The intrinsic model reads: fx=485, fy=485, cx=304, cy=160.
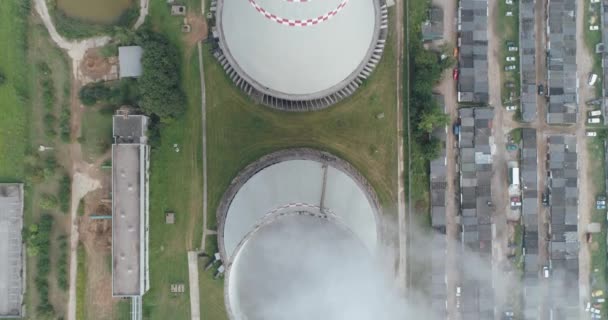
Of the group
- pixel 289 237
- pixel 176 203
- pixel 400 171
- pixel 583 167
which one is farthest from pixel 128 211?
pixel 583 167

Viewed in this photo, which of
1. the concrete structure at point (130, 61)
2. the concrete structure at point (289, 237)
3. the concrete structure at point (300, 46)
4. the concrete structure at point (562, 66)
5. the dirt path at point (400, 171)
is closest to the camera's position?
the concrete structure at point (289, 237)

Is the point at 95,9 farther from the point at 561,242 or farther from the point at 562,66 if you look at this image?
the point at 561,242

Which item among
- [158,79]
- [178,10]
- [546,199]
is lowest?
[546,199]

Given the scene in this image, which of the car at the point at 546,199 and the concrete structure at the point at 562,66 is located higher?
the concrete structure at the point at 562,66

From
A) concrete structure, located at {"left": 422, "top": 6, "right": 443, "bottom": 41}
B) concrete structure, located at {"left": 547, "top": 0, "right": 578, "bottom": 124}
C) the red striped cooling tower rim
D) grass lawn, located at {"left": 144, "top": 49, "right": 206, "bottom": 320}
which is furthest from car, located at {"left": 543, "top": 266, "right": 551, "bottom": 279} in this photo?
the red striped cooling tower rim

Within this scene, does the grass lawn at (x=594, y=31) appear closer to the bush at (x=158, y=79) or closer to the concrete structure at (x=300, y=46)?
the concrete structure at (x=300, y=46)

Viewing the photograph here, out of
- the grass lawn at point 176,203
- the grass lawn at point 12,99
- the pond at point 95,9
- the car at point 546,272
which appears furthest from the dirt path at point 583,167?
the grass lawn at point 12,99

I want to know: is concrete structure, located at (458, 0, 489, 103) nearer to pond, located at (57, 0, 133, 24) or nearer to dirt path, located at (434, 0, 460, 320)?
dirt path, located at (434, 0, 460, 320)
